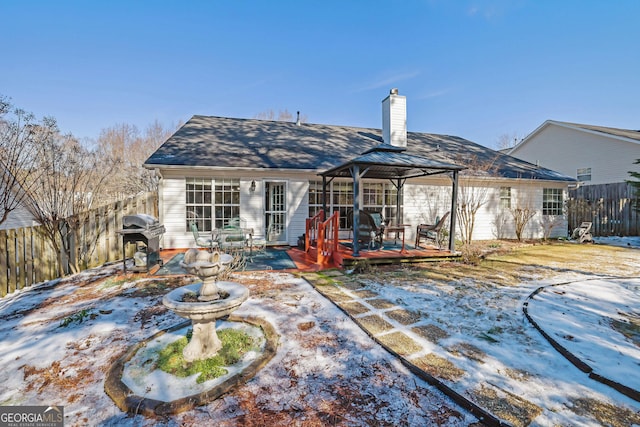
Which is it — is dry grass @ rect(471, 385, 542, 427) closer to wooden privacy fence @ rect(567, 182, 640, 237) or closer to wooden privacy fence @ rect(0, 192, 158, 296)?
wooden privacy fence @ rect(0, 192, 158, 296)

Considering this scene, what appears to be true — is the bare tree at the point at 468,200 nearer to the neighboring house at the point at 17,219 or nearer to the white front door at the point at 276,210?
the white front door at the point at 276,210

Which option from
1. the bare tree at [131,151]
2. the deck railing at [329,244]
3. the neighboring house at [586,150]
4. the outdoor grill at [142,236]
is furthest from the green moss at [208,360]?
Answer: the neighboring house at [586,150]

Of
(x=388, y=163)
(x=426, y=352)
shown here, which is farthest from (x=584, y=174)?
(x=426, y=352)

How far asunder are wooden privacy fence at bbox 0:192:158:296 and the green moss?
415 centimetres

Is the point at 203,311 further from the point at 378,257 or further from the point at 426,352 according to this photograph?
the point at 378,257

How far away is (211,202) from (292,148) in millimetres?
3572

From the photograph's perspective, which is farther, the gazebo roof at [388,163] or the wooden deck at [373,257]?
the wooden deck at [373,257]

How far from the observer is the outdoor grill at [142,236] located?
5.46 metres

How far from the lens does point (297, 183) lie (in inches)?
357

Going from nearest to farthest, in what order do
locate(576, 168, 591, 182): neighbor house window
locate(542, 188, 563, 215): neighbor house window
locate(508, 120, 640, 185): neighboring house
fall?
1. locate(542, 188, 563, 215): neighbor house window
2. locate(508, 120, 640, 185): neighboring house
3. locate(576, 168, 591, 182): neighbor house window

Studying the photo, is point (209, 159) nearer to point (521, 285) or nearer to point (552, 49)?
point (521, 285)

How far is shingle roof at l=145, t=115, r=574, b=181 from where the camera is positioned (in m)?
8.58

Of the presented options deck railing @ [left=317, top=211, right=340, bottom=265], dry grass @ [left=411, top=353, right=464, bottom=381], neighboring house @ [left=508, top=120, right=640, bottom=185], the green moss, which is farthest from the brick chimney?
the green moss

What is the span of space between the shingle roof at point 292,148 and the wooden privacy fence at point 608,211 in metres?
2.17
